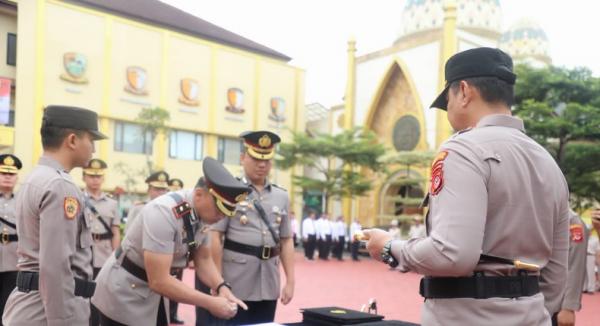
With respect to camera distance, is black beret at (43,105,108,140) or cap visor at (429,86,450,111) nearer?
cap visor at (429,86,450,111)

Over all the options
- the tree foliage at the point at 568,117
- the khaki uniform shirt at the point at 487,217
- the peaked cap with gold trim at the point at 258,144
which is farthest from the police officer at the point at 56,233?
the tree foliage at the point at 568,117

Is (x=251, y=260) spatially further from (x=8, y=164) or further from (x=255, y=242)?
(x=8, y=164)

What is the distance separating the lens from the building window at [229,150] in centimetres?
2770

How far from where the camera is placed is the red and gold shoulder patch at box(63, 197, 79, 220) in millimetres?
2566

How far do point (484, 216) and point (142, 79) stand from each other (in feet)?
79.4

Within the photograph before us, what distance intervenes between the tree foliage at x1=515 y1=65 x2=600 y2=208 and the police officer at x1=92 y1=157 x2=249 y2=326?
1311cm

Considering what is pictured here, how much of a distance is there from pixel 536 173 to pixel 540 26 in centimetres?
3688

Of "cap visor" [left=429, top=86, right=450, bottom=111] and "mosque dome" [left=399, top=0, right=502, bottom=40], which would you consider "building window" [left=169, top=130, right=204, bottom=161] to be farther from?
"cap visor" [left=429, top=86, right=450, bottom=111]

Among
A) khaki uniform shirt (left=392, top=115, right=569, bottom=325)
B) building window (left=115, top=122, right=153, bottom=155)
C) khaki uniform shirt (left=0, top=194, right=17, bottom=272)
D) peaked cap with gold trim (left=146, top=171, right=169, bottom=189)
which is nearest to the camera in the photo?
khaki uniform shirt (left=392, top=115, right=569, bottom=325)

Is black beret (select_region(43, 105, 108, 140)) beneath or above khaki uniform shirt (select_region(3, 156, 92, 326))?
above

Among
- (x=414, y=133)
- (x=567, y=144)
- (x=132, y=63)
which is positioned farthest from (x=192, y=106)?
(x=567, y=144)

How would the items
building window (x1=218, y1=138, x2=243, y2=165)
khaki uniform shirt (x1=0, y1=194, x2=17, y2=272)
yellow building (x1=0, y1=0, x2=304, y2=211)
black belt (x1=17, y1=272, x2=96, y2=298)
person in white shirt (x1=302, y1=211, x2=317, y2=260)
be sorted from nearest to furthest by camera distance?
1. black belt (x1=17, y1=272, x2=96, y2=298)
2. khaki uniform shirt (x1=0, y1=194, x2=17, y2=272)
3. person in white shirt (x1=302, y1=211, x2=317, y2=260)
4. yellow building (x1=0, y1=0, x2=304, y2=211)
5. building window (x1=218, y1=138, x2=243, y2=165)

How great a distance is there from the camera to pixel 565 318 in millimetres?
3582

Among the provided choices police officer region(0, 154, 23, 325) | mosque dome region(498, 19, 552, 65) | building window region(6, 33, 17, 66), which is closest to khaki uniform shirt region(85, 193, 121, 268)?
police officer region(0, 154, 23, 325)
